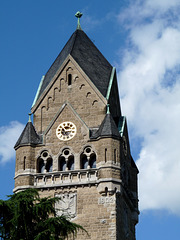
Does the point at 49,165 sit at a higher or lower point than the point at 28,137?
lower

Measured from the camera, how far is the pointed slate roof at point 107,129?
40.7m

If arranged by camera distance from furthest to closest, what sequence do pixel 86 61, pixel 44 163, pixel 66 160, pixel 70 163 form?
pixel 86 61
pixel 44 163
pixel 70 163
pixel 66 160

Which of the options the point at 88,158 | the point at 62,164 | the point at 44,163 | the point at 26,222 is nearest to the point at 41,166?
the point at 44,163

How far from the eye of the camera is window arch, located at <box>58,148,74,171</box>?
41.1m

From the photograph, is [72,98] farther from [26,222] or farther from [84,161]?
[26,222]

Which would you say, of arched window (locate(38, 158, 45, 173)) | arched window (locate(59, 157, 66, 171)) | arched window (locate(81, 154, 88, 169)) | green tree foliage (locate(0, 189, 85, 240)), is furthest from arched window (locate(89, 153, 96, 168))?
green tree foliage (locate(0, 189, 85, 240))

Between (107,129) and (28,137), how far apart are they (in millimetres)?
4834

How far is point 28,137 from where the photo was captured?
4206cm

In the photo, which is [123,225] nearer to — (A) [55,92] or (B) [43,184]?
(B) [43,184]

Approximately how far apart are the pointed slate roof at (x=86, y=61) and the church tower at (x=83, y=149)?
2.8 inches

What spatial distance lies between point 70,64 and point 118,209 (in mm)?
10402

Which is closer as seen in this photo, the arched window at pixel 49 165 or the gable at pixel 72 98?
the arched window at pixel 49 165

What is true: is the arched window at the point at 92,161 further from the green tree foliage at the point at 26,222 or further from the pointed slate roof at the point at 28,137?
the green tree foliage at the point at 26,222

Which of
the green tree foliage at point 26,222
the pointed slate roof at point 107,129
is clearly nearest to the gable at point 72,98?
the pointed slate roof at point 107,129
